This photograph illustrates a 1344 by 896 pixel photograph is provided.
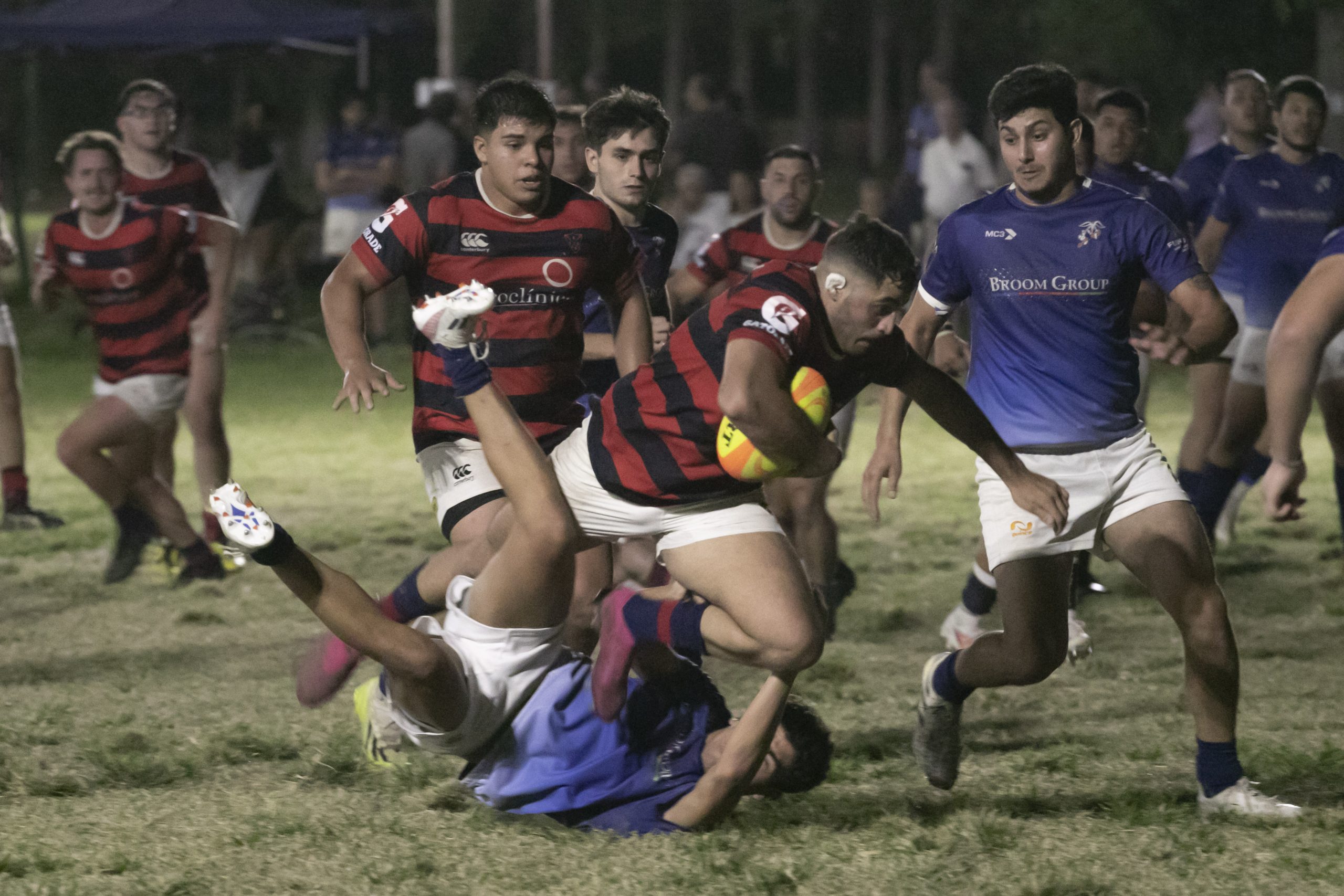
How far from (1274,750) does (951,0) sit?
Answer: 42716 mm

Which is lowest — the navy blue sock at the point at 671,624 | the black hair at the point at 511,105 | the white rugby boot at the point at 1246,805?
the white rugby boot at the point at 1246,805

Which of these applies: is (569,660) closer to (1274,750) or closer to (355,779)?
(355,779)

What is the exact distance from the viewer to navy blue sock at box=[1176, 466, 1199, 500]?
321 inches

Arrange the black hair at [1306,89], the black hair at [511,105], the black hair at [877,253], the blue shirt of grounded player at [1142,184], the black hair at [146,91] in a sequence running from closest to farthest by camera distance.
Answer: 1. the black hair at [877,253]
2. the black hair at [511,105]
3. the blue shirt of grounded player at [1142,184]
4. the black hair at [1306,89]
5. the black hair at [146,91]

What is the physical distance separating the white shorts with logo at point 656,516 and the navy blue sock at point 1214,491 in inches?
151

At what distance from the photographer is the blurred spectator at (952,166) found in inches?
589

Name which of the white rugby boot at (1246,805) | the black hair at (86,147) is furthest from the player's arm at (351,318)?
the black hair at (86,147)

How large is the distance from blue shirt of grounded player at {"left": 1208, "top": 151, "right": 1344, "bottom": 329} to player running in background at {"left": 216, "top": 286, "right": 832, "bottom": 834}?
4.47 m

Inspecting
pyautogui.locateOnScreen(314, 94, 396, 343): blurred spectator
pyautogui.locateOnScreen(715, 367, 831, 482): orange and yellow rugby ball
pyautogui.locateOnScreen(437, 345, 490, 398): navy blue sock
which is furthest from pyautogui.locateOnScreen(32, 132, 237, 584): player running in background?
pyautogui.locateOnScreen(314, 94, 396, 343): blurred spectator

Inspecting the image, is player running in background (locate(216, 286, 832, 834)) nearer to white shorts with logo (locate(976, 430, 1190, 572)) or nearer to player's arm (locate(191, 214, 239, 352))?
white shorts with logo (locate(976, 430, 1190, 572))

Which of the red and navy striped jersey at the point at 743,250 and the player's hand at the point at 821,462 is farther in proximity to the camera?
the red and navy striped jersey at the point at 743,250

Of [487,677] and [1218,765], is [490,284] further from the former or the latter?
[1218,765]

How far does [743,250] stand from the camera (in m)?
7.31

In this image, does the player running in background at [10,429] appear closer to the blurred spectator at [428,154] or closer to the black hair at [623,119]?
the black hair at [623,119]
